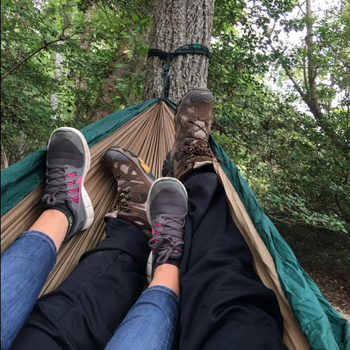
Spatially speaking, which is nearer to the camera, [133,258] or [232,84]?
[133,258]

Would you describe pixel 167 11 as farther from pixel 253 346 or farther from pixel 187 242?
pixel 253 346

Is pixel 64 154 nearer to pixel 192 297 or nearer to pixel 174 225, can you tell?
pixel 174 225

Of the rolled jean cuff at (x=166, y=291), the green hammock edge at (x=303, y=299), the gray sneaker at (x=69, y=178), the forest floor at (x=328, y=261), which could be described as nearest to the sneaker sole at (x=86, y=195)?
the gray sneaker at (x=69, y=178)

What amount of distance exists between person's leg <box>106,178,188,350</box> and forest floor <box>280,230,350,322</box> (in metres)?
3.42

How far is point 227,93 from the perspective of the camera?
2.47 m

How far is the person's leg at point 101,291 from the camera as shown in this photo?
0.71 meters

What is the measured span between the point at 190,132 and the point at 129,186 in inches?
14.4

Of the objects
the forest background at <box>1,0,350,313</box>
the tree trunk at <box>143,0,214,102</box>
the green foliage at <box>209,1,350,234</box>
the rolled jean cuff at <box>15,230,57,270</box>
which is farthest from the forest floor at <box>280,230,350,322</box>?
the rolled jean cuff at <box>15,230,57,270</box>

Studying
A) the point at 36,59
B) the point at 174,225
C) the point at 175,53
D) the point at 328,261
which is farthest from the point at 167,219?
the point at 328,261

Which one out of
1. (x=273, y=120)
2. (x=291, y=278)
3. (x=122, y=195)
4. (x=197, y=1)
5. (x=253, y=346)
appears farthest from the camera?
(x=273, y=120)

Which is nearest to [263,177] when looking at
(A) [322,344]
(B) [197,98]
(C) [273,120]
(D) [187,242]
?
(C) [273,120]

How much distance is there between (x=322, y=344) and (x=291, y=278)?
0.17 meters

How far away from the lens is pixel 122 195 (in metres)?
1.23

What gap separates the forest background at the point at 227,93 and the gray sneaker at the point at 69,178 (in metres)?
0.23
